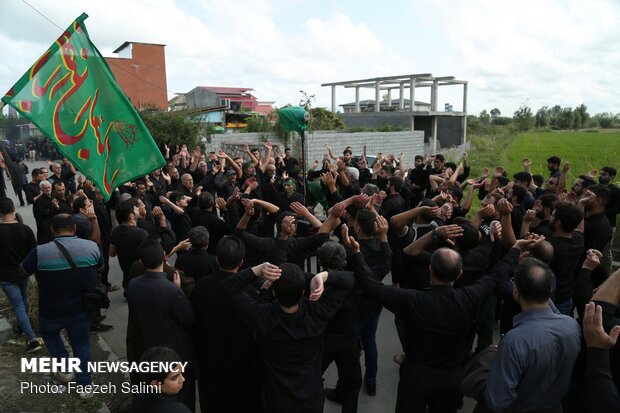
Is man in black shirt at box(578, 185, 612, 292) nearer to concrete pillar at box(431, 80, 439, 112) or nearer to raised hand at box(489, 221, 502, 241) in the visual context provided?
raised hand at box(489, 221, 502, 241)

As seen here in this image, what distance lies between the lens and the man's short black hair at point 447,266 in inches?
110

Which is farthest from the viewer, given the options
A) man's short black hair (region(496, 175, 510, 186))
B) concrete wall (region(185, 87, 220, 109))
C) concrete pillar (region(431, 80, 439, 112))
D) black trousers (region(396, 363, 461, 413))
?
concrete wall (region(185, 87, 220, 109))

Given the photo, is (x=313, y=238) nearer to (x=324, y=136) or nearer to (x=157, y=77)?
(x=324, y=136)

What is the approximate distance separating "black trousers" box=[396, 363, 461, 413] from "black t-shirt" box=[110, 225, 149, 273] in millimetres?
3196

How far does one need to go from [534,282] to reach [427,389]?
3.39ft

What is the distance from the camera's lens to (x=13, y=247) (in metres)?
4.68

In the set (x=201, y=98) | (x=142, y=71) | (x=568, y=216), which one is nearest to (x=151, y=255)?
(x=568, y=216)

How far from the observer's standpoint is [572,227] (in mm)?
3922

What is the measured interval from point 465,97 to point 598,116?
213ft

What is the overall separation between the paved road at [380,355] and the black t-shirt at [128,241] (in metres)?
1.21

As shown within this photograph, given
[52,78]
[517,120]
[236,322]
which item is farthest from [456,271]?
[517,120]

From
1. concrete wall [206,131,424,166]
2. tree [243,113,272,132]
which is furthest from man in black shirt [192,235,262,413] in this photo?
tree [243,113,272,132]

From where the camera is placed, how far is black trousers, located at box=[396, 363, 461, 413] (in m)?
2.91

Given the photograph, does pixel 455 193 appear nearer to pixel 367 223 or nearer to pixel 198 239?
pixel 367 223
